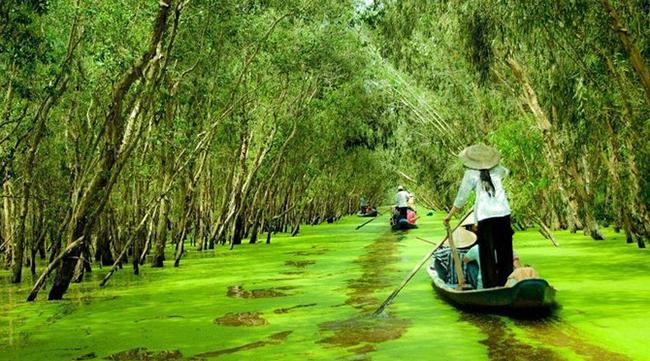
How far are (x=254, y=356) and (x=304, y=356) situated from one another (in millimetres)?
463

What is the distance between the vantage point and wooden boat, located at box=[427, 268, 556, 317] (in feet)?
25.3

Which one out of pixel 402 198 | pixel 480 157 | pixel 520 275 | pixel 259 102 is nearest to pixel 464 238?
pixel 480 157

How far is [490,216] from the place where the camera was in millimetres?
8516

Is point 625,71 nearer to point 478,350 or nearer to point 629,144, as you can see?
point 629,144

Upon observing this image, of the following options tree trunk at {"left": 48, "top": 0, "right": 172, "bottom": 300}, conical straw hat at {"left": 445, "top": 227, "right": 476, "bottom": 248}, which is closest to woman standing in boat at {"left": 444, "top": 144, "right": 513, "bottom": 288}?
conical straw hat at {"left": 445, "top": 227, "right": 476, "bottom": 248}

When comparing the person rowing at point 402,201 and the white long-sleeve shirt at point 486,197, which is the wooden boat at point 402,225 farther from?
the white long-sleeve shirt at point 486,197

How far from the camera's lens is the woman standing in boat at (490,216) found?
335 inches

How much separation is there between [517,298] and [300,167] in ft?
77.8

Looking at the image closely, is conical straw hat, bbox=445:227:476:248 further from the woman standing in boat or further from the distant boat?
the distant boat

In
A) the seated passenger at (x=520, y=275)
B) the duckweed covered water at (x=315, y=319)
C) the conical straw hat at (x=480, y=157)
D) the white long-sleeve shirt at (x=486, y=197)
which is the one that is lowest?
the duckweed covered water at (x=315, y=319)

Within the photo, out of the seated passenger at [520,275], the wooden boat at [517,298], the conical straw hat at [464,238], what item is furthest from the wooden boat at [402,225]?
the seated passenger at [520,275]

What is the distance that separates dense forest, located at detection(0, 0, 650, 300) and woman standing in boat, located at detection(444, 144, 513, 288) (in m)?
3.29

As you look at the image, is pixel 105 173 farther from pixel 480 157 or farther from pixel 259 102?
pixel 259 102

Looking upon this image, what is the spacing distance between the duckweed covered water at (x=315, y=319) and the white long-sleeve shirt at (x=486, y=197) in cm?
116
